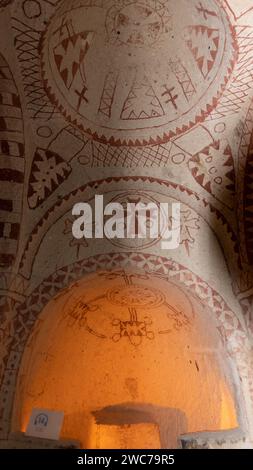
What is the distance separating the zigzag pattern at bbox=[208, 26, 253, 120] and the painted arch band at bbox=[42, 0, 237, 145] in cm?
6

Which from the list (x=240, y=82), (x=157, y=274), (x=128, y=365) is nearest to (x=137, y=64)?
(x=240, y=82)

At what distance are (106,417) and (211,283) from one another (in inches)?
89.0

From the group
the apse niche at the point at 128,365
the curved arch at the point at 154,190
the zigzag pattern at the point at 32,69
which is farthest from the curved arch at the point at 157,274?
the zigzag pattern at the point at 32,69

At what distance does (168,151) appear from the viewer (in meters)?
5.47

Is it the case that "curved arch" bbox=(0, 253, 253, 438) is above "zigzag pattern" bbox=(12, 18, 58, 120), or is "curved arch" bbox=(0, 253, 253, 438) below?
below

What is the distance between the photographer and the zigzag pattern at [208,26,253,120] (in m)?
4.93

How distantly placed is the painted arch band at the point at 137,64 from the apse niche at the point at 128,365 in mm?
1454

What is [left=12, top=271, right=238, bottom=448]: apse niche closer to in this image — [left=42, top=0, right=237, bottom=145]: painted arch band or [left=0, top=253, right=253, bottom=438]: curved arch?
[left=0, top=253, right=253, bottom=438]: curved arch

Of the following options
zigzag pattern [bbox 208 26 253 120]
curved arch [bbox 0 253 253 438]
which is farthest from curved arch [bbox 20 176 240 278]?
zigzag pattern [bbox 208 26 253 120]

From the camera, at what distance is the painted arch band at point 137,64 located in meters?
4.95

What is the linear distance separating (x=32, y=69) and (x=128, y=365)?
11.3ft

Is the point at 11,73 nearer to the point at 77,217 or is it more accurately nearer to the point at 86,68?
the point at 86,68

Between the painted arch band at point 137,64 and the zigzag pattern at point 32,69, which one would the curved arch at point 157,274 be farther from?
the zigzag pattern at point 32,69

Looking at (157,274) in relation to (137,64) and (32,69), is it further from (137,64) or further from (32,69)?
(32,69)
